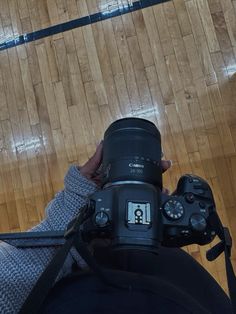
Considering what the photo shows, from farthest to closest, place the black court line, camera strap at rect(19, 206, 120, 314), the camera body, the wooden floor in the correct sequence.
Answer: the black court line
the wooden floor
the camera body
camera strap at rect(19, 206, 120, 314)

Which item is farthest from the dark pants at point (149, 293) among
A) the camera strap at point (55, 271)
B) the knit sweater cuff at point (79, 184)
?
the knit sweater cuff at point (79, 184)

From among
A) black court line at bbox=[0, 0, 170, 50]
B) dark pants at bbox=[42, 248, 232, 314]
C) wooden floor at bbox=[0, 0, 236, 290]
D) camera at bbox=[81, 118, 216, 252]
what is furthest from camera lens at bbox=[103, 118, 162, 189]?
black court line at bbox=[0, 0, 170, 50]

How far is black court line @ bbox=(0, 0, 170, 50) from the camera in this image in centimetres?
158

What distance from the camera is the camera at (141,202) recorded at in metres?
0.54

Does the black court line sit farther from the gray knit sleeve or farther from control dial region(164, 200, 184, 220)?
control dial region(164, 200, 184, 220)

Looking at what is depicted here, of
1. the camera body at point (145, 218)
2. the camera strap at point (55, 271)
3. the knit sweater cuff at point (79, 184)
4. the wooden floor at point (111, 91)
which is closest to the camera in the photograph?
the camera strap at point (55, 271)

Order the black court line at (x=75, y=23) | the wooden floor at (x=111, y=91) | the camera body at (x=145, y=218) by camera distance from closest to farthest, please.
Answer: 1. the camera body at (x=145, y=218)
2. the wooden floor at (x=111, y=91)
3. the black court line at (x=75, y=23)

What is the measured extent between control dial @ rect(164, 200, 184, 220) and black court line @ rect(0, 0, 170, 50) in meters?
1.15

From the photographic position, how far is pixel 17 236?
1.84 ft

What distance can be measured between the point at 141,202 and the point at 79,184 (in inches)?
6.5

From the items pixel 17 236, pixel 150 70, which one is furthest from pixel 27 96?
pixel 17 236

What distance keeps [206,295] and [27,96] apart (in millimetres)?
1244

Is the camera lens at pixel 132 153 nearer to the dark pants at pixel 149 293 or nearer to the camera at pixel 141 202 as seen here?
the camera at pixel 141 202

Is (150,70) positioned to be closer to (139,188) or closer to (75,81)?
(75,81)
